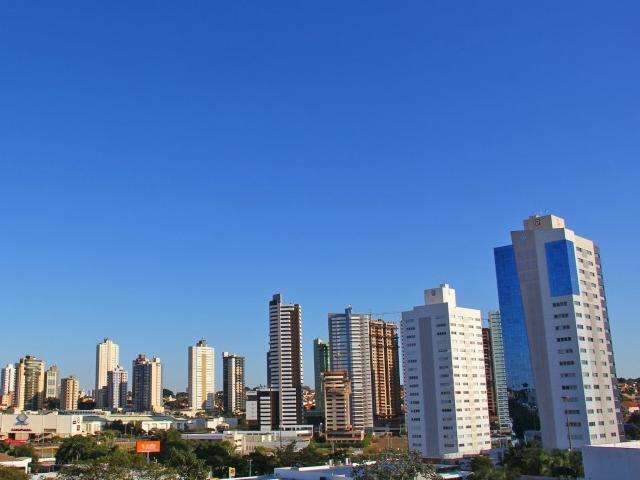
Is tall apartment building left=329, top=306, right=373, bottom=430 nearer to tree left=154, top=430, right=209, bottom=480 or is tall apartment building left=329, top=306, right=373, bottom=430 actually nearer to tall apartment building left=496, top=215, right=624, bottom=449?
tree left=154, top=430, right=209, bottom=480

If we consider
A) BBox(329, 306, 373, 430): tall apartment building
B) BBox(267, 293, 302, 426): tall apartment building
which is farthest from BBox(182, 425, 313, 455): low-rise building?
BBox(329, 306, 373, 430): tall apartment building

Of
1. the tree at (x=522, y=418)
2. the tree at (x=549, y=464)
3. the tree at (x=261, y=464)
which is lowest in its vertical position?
the tree at (x=261, y=464)

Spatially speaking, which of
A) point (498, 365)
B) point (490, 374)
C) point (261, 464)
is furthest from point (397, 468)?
point (498, 365)

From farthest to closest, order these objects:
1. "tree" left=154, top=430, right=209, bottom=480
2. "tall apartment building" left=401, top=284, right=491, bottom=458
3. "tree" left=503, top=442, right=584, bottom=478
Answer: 1. "tall apartment building" left=401, top=284, right=491, bottom=458
2. "tree" left=154, top=430, right=209, bottom=480
3. "tree" left=503, top=442, right=584, bottom=478

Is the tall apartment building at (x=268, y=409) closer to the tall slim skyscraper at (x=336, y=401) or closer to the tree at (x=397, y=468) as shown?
the tall slim skyscraper at (x=336, y=401)

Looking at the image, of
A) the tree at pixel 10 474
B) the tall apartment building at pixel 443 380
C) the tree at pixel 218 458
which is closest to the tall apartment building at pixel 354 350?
the tall apartment building at pixel 443 380

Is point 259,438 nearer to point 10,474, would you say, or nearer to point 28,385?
point 10,474

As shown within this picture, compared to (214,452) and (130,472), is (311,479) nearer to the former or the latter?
(130,472)
